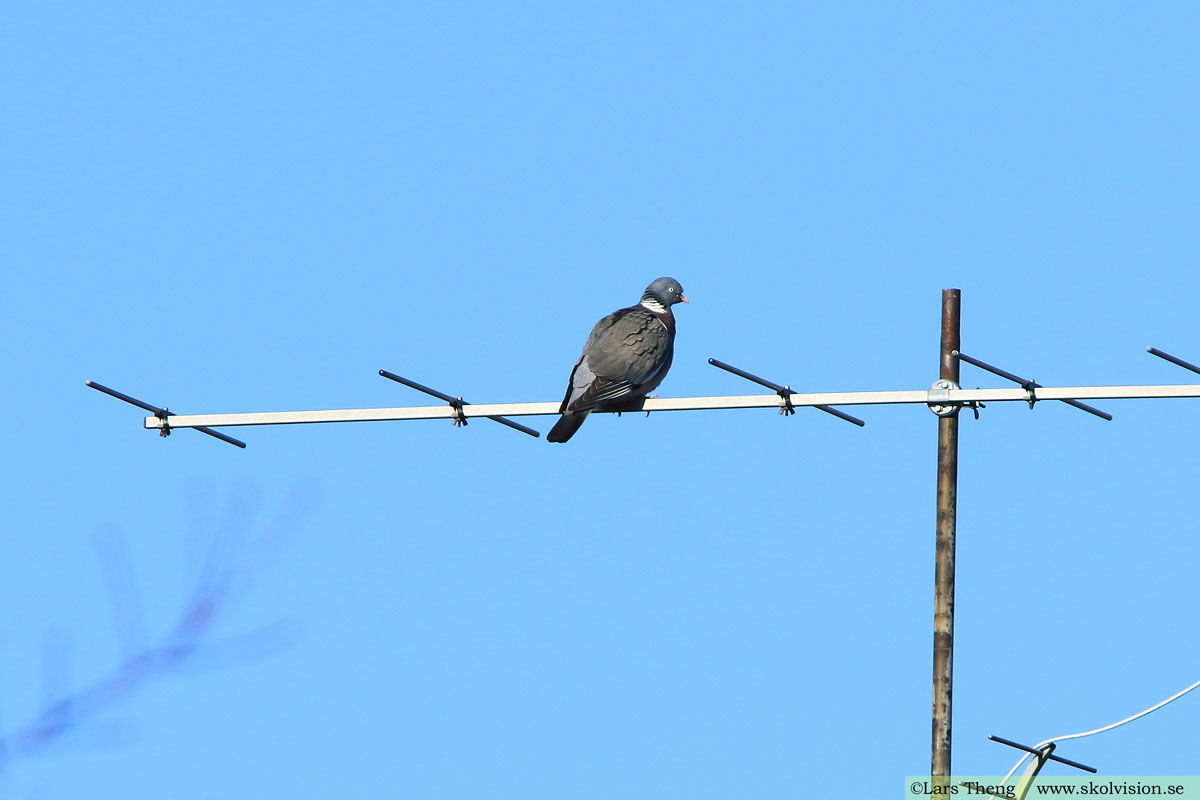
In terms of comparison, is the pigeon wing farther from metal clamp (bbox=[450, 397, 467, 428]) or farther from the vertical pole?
the vertical pole

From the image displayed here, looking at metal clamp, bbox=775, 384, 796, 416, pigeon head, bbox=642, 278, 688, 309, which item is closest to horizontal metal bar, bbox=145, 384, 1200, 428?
metal clamp, bbox=775, 384, 796, 416

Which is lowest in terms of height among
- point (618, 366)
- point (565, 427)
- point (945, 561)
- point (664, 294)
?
point (945, 561)

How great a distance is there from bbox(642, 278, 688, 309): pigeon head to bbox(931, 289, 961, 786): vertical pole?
4680mm

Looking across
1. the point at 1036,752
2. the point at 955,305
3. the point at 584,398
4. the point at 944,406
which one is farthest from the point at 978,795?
the point at 584,398

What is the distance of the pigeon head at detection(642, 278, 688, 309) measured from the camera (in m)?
15.4

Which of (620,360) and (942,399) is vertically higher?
(620,360)

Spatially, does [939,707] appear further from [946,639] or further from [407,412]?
[407,412]

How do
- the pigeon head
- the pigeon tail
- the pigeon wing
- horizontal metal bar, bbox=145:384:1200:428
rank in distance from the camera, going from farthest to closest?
the pigeon head, the pigeon wing, the pigeon tail, horizontal metal bar, bbox=145:384:1200:428

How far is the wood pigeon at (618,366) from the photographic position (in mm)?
12727

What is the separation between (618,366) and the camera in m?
13.2

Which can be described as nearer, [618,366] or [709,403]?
[709,403]

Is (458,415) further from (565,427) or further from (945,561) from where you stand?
(945,561)

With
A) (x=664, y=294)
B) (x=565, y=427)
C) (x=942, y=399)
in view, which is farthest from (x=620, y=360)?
(x=942, y=399)

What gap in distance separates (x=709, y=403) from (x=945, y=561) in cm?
194
